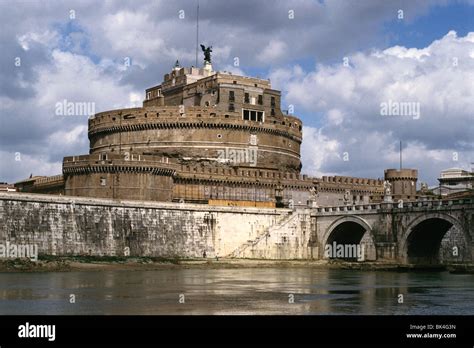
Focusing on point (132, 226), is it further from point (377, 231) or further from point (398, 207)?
point (398, 207)

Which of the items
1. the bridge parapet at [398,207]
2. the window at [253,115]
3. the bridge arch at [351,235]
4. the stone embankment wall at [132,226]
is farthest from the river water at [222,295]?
the window at [253,115]

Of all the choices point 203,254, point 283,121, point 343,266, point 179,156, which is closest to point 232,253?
point 203,254

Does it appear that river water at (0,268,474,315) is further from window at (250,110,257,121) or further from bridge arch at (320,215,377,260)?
window at (250,110,257,121)

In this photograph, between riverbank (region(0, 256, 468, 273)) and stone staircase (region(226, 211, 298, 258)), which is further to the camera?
stone staircase (region(226, 211, 298, 258))

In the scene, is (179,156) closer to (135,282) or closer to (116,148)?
(116,148)

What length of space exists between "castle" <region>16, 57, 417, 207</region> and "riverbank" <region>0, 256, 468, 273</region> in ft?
27.5

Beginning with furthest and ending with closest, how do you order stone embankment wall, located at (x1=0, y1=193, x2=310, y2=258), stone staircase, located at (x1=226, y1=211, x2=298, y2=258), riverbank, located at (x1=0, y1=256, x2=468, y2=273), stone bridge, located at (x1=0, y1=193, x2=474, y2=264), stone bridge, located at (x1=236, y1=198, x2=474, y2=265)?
stone staircase, located at (x1=226, y1=211, x2=298, y2=258) < stone bridge, located at (x1=236, y1=198, x2=474, y2=265) < stone bridge, located at (x1=0, y1=193, x2=474, y2=264) < stone embankment wall, located at (x1=0, y1=193, x2=310, y2=258) < riverbank, located at (x1=0, y1=256, x2=468, y2=273)

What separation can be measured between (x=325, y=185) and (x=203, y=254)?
76.8ft

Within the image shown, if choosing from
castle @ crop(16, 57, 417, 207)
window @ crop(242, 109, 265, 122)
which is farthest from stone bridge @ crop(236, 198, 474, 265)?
window @ crop(242, 109, 265, 122)

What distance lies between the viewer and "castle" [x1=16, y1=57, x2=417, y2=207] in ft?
230

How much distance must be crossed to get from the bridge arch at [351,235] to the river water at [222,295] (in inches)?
824

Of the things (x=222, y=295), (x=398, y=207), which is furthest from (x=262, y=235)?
(x=222, y=295)

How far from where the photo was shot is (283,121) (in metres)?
90.6

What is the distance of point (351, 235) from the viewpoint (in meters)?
79.2
